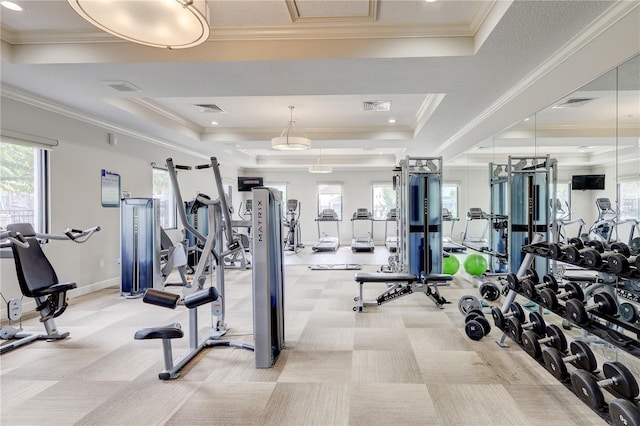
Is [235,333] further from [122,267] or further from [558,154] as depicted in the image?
[558,154]

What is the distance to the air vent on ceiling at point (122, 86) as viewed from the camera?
12.2 ft

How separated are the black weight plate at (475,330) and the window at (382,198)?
8690 millimetres

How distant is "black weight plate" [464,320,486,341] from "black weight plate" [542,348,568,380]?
102 cm

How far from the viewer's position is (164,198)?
24.3 feet

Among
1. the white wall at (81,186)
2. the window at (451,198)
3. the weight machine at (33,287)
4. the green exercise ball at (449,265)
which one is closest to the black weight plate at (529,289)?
the green exercise ball at (449,265)

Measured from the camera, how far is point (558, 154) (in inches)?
158

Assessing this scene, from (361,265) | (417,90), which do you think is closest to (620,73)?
(417,90)

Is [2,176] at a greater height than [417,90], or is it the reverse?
[417,90]

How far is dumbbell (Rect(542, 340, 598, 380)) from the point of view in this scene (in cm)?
204

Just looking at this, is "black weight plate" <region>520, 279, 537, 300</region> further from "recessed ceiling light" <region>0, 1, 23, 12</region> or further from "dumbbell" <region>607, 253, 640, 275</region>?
"recessed ceiling light" <region>0, 1, 23, 12</region>

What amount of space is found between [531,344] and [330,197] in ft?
32.7

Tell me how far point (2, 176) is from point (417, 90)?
5149 mm

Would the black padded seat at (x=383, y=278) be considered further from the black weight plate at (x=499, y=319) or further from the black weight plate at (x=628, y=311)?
the black weight plate at (x=628, y=311)

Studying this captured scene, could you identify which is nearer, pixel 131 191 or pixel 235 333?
pixel 235 333
